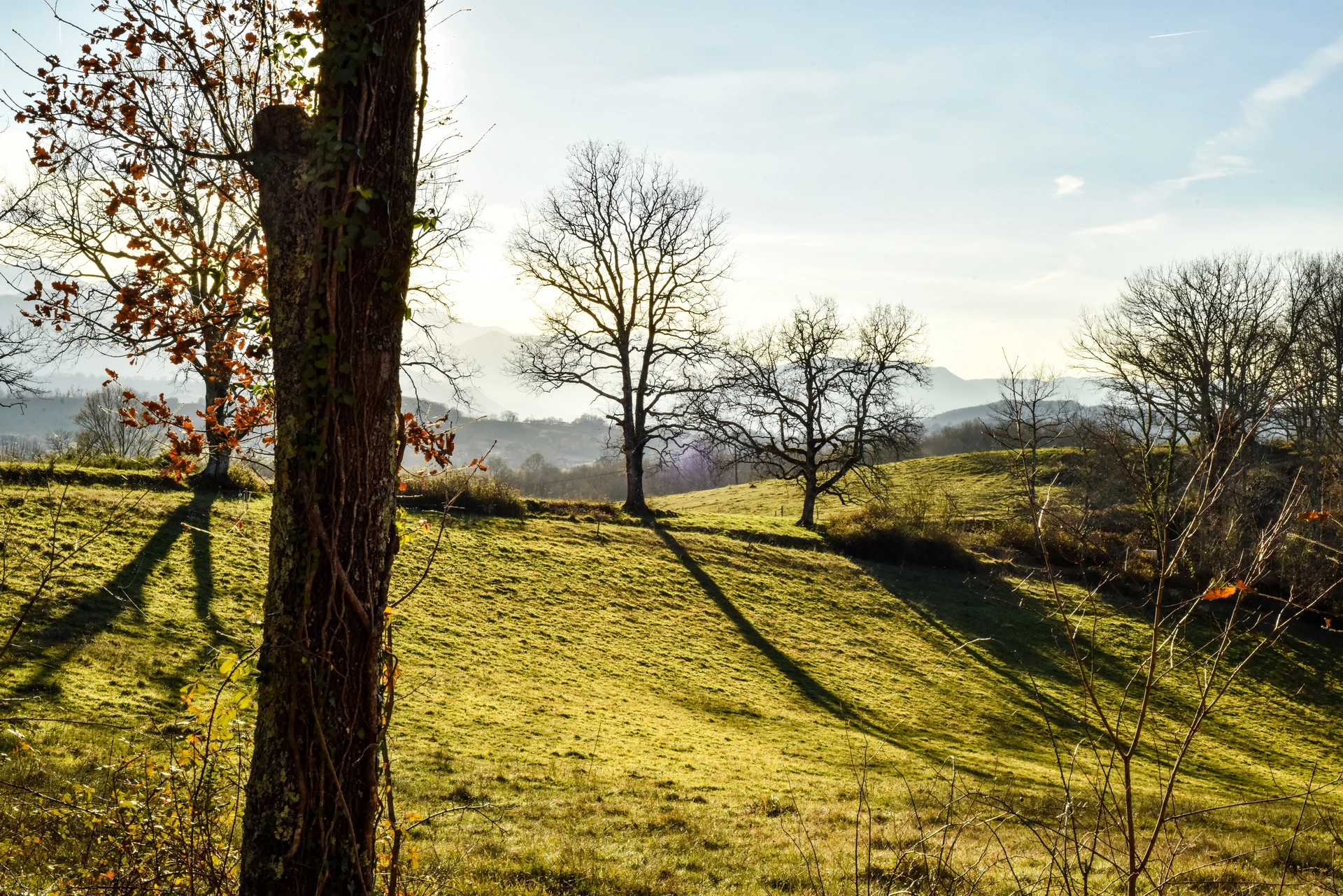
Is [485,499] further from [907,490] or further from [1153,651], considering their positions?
[1153,651]

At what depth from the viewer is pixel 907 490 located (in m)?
41.7

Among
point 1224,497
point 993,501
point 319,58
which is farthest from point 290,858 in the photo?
point 993,501

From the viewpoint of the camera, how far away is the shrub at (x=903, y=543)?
31.1 meters

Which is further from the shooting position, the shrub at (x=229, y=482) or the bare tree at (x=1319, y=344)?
the bare tree at (x=1319, y=344)

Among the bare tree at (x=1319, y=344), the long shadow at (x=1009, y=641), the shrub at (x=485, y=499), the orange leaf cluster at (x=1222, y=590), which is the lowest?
the long shadow at (x=1009, y=641)

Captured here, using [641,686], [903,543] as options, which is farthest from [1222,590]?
[903,543]

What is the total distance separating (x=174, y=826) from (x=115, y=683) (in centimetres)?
826

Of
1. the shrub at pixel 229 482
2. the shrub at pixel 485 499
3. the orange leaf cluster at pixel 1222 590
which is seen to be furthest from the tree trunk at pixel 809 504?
the orange leaf cluster at pixel 1222 590

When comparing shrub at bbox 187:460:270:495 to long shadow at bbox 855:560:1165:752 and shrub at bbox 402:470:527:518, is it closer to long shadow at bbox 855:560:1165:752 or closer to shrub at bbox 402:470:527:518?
shrub at bbox 402:470:527:518

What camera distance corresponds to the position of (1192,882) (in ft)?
21.9

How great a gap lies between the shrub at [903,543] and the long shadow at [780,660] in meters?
7.69

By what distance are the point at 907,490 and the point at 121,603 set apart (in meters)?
35.7

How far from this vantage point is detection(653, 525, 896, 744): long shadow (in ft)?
54.3

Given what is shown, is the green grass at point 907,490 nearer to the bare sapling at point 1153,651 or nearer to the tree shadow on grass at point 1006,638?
the tree shadow on grass at point 1006,638
